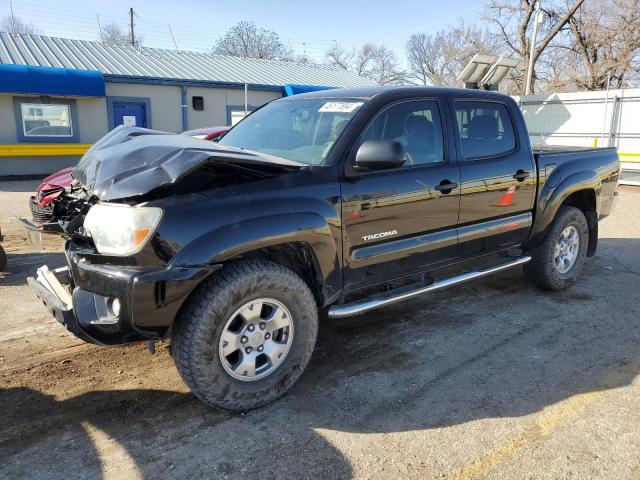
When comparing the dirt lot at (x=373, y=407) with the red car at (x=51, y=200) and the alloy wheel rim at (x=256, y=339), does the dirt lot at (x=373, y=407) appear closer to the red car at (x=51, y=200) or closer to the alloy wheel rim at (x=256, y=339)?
the alloy wheel rim at (x=256, y=339)

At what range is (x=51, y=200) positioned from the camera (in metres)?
4.73

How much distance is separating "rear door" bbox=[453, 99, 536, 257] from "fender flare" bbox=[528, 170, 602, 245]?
0.44 ft

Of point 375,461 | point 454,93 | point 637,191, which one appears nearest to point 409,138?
point 454,93

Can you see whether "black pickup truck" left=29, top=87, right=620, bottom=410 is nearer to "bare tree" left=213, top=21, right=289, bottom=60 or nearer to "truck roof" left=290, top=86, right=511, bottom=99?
"truck roof" left=290, top=86, right=511, bottom=99

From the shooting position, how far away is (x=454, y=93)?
4.23 meters

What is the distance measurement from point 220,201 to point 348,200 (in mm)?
914

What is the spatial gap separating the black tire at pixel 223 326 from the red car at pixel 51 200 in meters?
1.22

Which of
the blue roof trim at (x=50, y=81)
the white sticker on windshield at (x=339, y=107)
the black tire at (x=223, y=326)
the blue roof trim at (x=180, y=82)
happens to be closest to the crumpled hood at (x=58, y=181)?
the white sticker on windshield at (x=339, y=107)

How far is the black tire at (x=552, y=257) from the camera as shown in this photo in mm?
5098

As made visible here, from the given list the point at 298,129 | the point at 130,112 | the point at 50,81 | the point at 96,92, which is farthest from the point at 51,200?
the point at 130,112

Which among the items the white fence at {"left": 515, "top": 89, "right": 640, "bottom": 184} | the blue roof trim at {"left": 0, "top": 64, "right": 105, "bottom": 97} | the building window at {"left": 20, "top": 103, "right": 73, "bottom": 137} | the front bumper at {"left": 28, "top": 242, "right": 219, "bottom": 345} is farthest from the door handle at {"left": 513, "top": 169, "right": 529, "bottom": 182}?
the building window at {"left": 20, "top": 103, "right": 73, "bottom": 137}

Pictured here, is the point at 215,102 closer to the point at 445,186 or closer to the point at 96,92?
the point at 96,92

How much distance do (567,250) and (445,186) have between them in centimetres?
229

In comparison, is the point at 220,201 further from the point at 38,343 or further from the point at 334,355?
the point at 38,343
